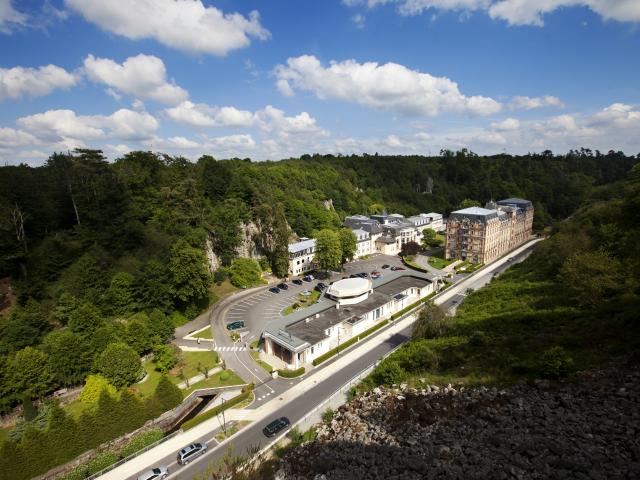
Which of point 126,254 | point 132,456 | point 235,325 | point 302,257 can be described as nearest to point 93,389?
point 132,456

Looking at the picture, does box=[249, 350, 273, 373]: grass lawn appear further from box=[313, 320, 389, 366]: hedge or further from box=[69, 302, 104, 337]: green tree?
box=[69, 302, 104, 337]: green tree

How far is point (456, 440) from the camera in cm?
2192

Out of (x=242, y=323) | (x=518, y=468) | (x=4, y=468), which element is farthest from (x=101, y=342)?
(x=518, y=468)

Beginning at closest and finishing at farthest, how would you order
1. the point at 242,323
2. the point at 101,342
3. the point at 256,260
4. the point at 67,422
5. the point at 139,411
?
the point at 67,422
the point at 139,411
the point at 101,342
the point at 242,323
the point at 256,260

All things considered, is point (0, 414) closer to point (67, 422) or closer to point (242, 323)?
point (67, 422)

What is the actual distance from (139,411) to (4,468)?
980 centimetres

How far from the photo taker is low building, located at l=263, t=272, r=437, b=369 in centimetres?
4341

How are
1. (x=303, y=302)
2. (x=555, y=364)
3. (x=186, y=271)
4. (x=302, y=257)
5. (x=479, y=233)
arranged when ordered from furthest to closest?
(x=479, y=233) < (x=302, y=257) < (x=303, y=302) < (x=186, y=271) < (x=555, y=364)

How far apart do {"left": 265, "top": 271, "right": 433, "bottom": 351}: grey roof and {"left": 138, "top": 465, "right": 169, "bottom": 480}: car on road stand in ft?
56.8

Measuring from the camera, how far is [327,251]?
2763 inches

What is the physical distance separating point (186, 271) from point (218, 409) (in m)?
24.2

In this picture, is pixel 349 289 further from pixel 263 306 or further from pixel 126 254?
pixel 126 254

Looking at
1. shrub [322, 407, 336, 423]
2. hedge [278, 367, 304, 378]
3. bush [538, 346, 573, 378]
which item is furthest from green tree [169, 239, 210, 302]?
bush [538, 346, 573, 378]

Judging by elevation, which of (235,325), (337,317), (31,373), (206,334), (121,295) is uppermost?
(121,295)
